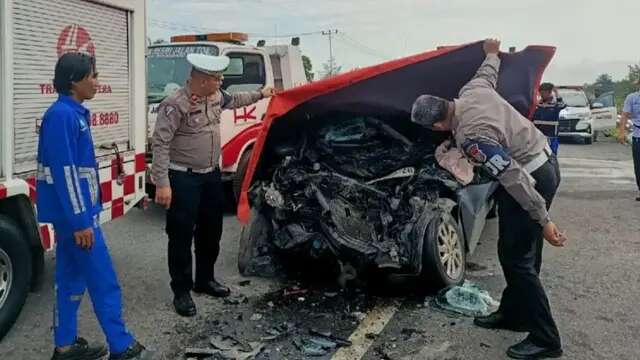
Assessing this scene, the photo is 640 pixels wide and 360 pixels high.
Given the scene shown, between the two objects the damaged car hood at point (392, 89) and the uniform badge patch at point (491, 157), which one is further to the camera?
the damaged car hood at point (392, 89)

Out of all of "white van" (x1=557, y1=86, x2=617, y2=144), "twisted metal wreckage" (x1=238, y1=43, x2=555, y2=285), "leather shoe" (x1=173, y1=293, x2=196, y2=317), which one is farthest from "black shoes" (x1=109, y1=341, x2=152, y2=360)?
"white van" (x1=557, y1=86, x2=617, y2=144)

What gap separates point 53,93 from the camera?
13.9ft

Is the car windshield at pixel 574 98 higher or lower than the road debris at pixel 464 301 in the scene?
higher

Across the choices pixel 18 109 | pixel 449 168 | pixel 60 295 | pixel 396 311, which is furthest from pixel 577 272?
pixel 18 109

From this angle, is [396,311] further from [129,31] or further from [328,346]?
[129,31]

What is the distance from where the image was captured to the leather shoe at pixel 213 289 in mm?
5027

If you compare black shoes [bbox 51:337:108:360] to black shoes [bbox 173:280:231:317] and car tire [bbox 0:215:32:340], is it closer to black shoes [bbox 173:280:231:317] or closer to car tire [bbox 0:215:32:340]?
car tire [bbox 0:215:32:340]

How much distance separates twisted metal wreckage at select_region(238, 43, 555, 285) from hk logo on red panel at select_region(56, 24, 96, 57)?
146 cm

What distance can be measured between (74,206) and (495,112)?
241 cm

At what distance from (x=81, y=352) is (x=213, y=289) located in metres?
1.40

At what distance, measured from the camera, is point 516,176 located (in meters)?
3.62

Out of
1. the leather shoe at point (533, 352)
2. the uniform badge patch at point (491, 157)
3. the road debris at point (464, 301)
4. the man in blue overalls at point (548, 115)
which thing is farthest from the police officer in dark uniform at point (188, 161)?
the man in blue overalls at point (548, 115)

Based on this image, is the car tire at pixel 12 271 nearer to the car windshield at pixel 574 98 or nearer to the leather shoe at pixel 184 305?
the leather shoe at pixel 184 305

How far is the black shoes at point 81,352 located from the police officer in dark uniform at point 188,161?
0.80 metres
